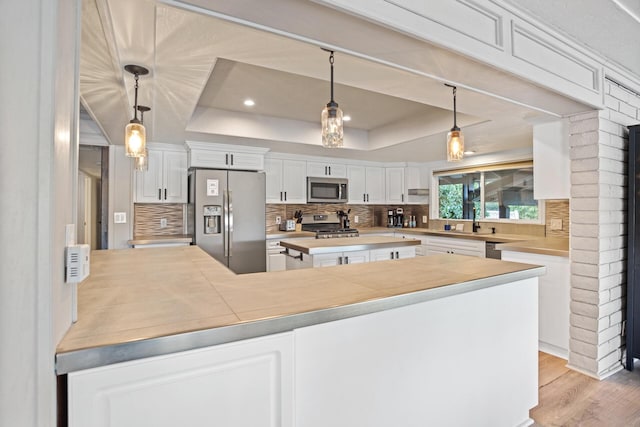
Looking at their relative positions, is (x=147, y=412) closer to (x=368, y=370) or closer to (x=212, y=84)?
(x=368, y=370)

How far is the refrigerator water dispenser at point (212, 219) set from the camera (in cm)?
399

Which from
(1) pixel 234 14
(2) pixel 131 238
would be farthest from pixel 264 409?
(2) pixel 131 238

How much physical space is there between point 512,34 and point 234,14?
1.38m

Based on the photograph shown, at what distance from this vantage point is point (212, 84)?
9.42 ft

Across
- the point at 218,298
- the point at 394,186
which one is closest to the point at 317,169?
the point at 394,186

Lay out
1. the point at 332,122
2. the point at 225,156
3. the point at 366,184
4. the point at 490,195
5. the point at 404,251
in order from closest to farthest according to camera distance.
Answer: the point at 332,122
the point at 404,251
the point at 225,156
the point at 490,195
the point at 366,184

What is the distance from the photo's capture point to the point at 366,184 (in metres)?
5.59

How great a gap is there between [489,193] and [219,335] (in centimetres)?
491

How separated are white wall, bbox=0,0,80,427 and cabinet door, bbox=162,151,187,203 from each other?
12.1 feet

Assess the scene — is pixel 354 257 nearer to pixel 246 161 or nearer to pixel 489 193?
pixel 246 161

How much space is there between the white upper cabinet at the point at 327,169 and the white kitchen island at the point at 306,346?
11.1 ft

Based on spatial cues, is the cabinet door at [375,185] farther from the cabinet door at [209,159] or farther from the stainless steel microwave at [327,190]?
the cabinet door at [209,159]

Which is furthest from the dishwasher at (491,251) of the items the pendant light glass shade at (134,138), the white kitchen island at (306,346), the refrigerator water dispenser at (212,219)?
the pendant light glass shade at (134,138)

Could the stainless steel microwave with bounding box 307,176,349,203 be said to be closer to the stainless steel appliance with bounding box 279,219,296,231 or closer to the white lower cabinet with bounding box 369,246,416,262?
the stainless steel appliance with bounding box 279,219,296,231
